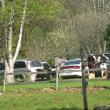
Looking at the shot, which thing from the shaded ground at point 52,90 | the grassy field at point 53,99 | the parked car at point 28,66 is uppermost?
the parked car at point 28,66

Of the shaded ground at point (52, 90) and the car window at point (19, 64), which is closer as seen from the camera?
the shaded ground at point (52, 90)

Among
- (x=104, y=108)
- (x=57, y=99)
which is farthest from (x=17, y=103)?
(x=104, y=108)

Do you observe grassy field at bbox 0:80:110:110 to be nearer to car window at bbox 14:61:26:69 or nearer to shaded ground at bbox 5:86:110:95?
shaded ground at bbox 5:86:110:95

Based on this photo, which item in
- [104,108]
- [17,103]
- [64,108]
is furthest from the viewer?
[17,103]

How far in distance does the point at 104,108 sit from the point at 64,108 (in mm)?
4252

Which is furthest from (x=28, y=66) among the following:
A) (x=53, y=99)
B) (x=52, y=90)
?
(x=53, y=99)

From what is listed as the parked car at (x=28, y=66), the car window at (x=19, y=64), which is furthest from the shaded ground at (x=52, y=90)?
the car window at (x=19, y=64)

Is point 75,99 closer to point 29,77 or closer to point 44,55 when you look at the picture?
point 29,77

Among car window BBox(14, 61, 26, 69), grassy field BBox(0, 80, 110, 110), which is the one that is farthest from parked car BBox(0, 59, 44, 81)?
grassy field BBox(0, 80, 110, 110)

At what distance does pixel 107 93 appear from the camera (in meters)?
21.4

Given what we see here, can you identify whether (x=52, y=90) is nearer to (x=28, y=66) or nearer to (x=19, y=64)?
(x=28, y=66)

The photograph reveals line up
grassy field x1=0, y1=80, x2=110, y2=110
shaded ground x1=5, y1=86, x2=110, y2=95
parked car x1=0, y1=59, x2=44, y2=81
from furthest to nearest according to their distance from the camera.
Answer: parked car x1=0, y1=59, x2=44, y2=81 < shaded ground x1=5, y1=86, x2=110, y2=95 < grassy field x1=0, y1=80, x2=110, y2=110

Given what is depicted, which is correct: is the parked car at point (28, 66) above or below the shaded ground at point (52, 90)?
above

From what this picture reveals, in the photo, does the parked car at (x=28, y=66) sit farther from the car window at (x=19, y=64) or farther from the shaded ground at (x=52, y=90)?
the shaded ground at (x=52, y=90)
